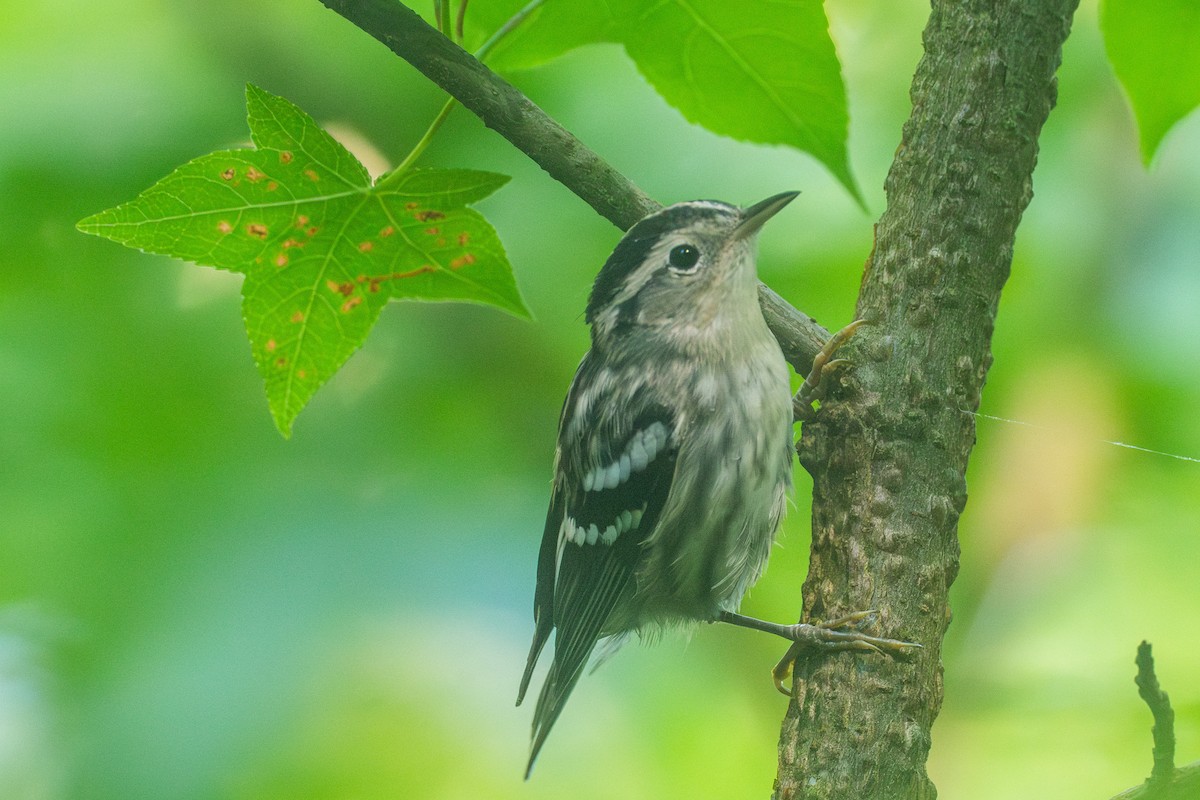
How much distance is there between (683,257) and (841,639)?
0.40m

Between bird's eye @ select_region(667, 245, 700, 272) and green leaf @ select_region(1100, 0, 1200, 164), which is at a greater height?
green leaf @ select_region(1100, 0, 1200, 164)

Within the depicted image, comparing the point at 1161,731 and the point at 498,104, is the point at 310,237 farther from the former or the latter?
the point at 1161,731

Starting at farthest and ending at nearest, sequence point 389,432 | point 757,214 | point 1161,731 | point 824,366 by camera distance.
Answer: point 389,432 < point 757,214 < point 824,366 < point 1161,731

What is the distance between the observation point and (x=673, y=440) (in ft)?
3.02

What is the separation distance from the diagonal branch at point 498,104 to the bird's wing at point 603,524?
0.81ft

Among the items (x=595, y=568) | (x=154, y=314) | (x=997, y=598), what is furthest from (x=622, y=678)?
(x=154, y=314)

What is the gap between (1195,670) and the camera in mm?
877

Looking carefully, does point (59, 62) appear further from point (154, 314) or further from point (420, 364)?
point (420, 364)

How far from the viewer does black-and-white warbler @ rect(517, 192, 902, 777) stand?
35.3 inches

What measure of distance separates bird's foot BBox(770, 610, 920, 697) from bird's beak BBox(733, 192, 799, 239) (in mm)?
374

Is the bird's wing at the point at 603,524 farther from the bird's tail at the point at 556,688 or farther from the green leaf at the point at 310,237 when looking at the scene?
the green leaf at the point at 310,237

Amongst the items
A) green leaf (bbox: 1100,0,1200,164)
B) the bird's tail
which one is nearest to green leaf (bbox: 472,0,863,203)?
green leaf (bbox: 1100,0,1200,164)

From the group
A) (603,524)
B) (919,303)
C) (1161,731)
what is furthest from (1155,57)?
(603,524)

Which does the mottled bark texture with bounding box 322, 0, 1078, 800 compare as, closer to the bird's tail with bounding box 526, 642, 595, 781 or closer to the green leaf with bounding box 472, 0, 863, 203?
the green leaf with bounding box 472, 0, 863, 203
